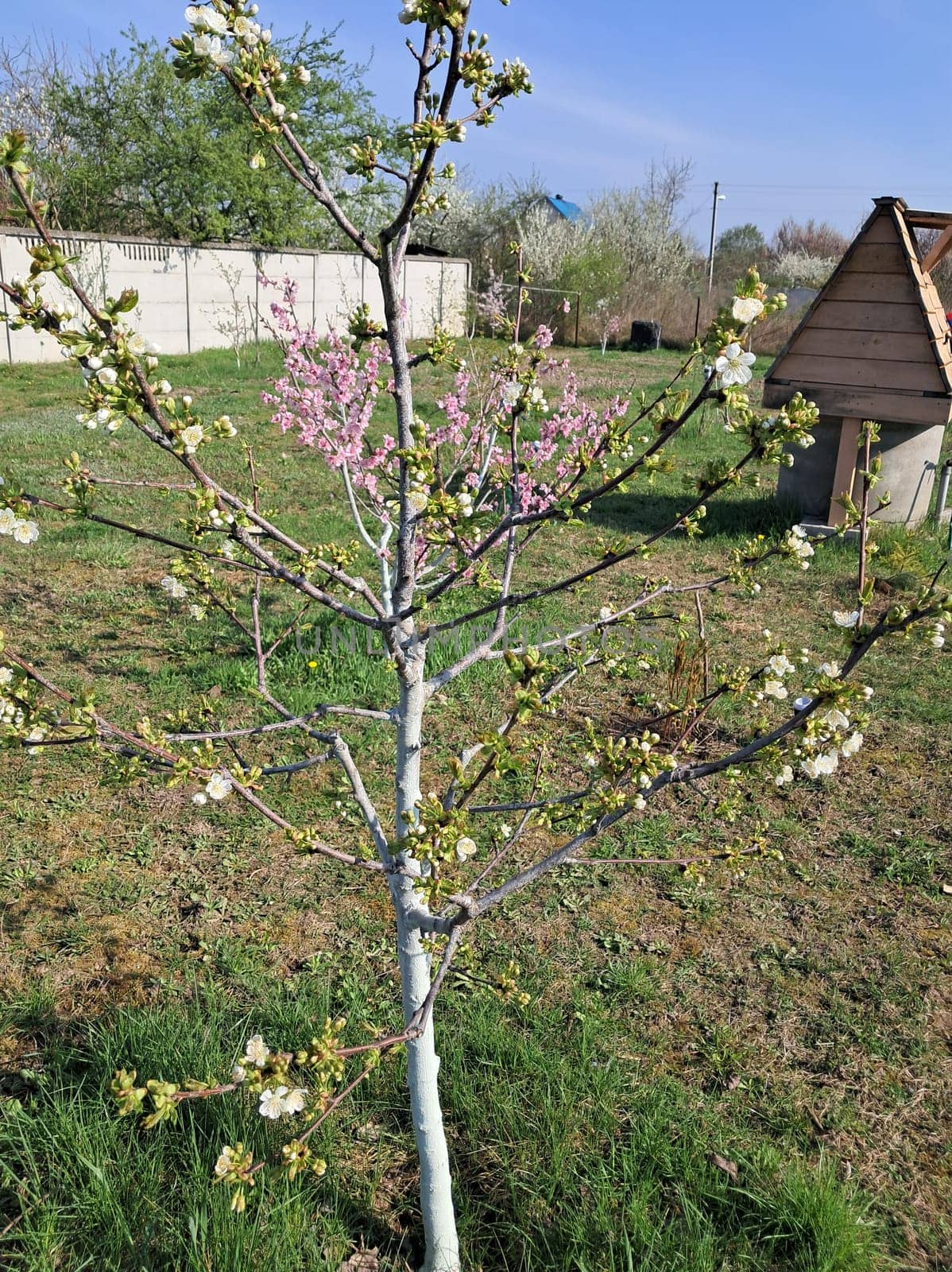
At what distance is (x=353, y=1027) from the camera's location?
2.75 meters

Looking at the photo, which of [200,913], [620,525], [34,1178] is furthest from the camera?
[620,525]

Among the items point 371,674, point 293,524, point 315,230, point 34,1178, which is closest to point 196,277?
point 315,230

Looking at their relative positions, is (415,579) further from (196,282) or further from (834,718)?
(196,282)

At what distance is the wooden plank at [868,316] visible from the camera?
665 centimetres

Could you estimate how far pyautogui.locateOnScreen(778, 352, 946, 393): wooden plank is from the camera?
668cm

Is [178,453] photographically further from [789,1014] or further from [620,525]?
[620,525]

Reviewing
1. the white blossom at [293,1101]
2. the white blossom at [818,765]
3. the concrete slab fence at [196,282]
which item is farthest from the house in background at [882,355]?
the concrete slab fence at [196,282]

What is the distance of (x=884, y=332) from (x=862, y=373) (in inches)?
12.4

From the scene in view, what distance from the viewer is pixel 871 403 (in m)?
6.90

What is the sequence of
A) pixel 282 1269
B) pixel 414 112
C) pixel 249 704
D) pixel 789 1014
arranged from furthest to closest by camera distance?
pixel 249 704 < pixel 789 1014 < pixel 282 1269 < pixel 414 112

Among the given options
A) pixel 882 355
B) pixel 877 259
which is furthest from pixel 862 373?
pixel 877 259

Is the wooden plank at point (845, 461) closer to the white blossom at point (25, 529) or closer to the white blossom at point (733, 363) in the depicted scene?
the white blossom at point (733, 363)

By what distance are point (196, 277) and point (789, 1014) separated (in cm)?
1868

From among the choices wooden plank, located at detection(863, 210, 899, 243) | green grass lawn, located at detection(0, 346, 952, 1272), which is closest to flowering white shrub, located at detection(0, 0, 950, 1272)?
green grass lawn, located at detection(0, 346, 952, 1272)
